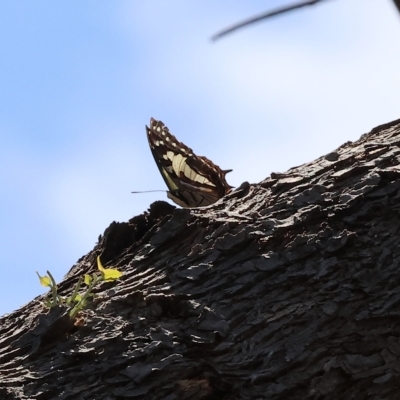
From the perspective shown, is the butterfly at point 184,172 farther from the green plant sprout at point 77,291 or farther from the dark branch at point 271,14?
the dark branch at point 271,14

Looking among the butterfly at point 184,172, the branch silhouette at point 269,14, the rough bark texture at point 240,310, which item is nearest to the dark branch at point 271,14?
the branch silhouette at point 269,14

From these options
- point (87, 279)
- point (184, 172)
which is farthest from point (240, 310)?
point (184, 172)

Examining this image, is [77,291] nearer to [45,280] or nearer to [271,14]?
[45,280]

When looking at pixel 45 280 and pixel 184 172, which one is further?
pixel 184 172

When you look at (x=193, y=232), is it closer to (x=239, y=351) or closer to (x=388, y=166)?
(x=239, y=351)


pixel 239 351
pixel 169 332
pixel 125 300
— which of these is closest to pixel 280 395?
pixel 239 351
